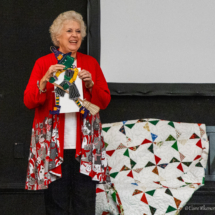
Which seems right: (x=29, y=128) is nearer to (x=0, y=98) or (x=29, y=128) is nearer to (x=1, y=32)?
(x=0, y=98)

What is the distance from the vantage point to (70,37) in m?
1.40

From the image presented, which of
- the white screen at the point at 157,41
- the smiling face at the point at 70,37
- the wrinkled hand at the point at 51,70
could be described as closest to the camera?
the wrinkled hand at the point at 51,70

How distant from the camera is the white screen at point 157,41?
2227 mm

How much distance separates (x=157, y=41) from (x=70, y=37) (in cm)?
105

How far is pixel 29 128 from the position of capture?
2268mm

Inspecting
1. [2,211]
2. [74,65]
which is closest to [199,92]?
[74,65]

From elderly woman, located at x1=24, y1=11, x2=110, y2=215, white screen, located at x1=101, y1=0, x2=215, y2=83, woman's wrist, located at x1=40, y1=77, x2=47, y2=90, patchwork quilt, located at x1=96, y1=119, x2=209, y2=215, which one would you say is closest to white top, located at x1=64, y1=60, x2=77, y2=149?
elderly woman, located at x1=24, y1=11, x2=110, y2=215

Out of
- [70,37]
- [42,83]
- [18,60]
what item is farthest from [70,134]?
[18,60]

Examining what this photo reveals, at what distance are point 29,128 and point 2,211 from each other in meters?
0.68

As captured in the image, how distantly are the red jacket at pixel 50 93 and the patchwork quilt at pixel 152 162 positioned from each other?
0.62 metres

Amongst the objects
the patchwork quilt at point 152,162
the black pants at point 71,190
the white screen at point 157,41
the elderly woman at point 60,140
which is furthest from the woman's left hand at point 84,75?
the white screen at point 157,41

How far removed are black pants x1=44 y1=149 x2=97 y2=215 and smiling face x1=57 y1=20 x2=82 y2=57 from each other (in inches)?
20.2

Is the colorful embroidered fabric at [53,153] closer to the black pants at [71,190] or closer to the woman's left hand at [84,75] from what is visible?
the black pants at [71,190]

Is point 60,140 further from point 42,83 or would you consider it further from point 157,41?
point 157,41
